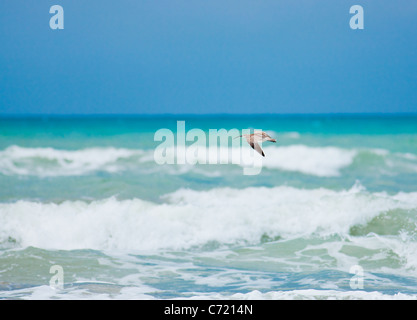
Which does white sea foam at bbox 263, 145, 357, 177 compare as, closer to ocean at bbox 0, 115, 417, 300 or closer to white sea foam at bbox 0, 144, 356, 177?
white sea foam at bbox 0, 144, 356, 177

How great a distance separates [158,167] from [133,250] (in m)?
7.76

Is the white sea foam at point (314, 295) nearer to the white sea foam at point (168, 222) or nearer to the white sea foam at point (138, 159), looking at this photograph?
the white sea foam at point (168, 222)

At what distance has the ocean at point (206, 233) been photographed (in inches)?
237

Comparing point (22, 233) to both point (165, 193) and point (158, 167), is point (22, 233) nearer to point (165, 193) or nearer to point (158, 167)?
point (165, 193)

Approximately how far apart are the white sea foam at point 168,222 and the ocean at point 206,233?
0.07 ft

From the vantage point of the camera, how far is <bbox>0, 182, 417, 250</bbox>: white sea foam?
27.3 ft

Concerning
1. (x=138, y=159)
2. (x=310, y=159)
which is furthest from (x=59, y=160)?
(x=310, y=159)

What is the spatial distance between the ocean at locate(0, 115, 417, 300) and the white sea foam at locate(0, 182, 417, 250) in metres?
0.02

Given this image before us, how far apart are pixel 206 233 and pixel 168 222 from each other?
847mm

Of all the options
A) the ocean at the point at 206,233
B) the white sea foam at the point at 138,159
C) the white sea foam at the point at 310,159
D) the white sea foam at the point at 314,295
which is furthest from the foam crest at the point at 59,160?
the white sea foam at the point at 314,295

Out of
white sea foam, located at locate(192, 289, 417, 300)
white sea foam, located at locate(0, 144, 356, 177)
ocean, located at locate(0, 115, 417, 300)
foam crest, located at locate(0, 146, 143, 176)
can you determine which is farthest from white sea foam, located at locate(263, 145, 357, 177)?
white sea foam, located at locate(192, 289, 417, 300)

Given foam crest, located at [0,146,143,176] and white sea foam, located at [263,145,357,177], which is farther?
white sea foam, located at [263,145,357,177]
